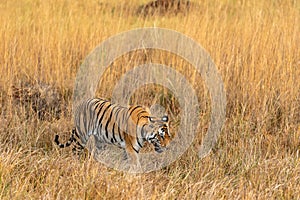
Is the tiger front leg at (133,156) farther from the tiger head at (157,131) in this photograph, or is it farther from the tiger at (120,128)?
the tiger head at (157,131)

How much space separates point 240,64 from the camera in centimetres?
367

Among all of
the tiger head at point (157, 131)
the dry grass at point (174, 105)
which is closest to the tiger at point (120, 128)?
the tiger head at point (157, 131)

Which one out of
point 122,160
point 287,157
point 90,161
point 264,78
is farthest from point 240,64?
point 90,161

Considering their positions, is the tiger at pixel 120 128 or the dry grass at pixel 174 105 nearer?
the dry grass at pixel 174 105

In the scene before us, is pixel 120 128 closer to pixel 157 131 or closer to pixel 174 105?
pixel 157 131

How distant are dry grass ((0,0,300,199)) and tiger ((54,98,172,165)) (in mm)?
129

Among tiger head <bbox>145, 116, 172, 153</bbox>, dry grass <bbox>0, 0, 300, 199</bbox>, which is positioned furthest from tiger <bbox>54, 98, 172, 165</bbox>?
dry grass <bbox>0, 0, 300, 199</bbox>

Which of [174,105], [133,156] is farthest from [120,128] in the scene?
[174,105]

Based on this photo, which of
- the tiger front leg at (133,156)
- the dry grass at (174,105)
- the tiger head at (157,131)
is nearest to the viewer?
the dry grass at (174,105)

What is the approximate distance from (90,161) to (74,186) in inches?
10.5

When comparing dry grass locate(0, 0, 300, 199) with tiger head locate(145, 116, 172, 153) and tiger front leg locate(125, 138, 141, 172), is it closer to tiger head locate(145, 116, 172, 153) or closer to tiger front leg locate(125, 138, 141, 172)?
tiger front leg locate(125, 138, 141, 172)

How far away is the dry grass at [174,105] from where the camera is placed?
93.6 inches

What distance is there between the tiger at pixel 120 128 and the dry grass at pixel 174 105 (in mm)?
129

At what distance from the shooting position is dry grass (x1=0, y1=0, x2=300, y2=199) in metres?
2.38
